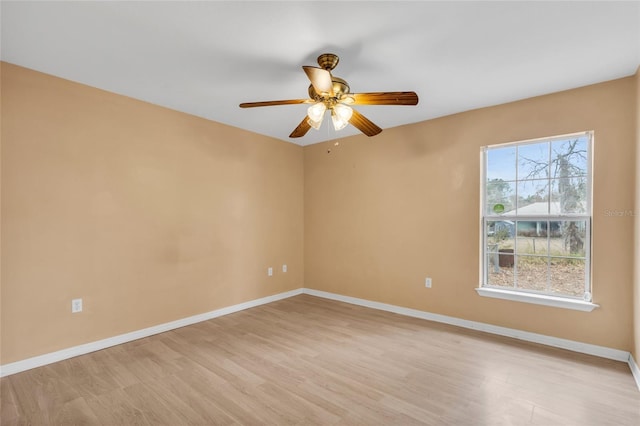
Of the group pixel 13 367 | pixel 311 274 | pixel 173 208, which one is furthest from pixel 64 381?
pixel 311 274

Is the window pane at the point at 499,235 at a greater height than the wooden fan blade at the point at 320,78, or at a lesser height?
lesser

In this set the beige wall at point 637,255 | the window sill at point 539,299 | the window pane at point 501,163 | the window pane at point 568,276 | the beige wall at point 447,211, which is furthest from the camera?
the window pane at point 501,163

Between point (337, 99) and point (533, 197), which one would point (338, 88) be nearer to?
point (337, 99)

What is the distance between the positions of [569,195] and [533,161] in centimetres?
46

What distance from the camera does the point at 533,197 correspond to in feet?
10.1

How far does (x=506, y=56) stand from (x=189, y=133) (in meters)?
3.17

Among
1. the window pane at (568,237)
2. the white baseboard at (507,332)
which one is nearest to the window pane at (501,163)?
the window pane at (568,237)

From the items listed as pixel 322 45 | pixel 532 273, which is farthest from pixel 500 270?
pixel 322 45

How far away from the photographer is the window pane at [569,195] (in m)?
2.82

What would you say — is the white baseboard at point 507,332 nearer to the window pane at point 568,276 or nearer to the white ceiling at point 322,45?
the window pane at point 568,276

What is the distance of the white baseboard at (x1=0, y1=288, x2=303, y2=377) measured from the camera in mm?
2391

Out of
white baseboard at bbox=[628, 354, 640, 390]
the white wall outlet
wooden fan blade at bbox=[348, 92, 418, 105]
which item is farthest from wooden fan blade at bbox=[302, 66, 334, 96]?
white baseboard at bbox=[628, 354, 640, 390]

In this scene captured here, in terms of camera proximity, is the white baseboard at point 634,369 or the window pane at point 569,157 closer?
the white baseboard at point 634,369

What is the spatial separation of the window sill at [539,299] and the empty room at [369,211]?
0.8 inches
